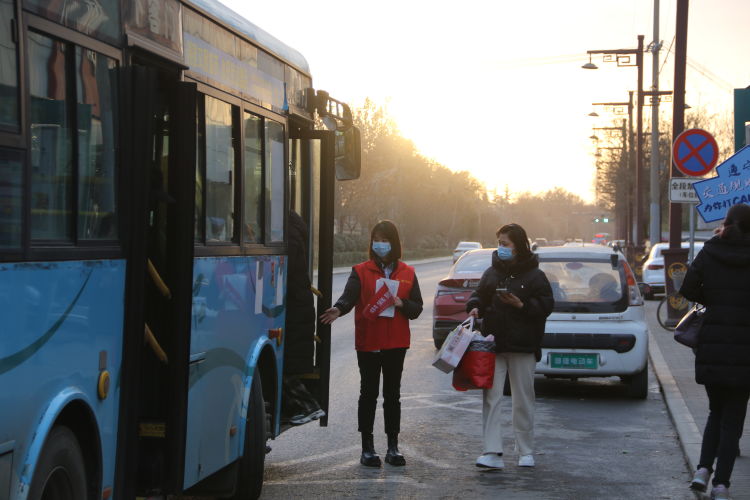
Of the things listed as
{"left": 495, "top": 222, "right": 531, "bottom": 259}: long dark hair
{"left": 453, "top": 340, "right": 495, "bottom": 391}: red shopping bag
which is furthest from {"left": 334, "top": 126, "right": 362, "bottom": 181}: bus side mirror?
{"left": 453, "top": 340, "right": 495, "bottom": 391}: red shopping bag

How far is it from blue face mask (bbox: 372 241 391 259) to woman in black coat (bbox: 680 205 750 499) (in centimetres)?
211

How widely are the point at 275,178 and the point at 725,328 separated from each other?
293 cm

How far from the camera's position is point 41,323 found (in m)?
4.03

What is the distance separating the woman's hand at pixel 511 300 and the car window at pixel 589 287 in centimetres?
417

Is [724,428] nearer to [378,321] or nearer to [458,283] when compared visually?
[378,321]

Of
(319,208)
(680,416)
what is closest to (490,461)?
(319,208)

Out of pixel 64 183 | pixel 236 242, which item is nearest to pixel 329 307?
pixel 236 242

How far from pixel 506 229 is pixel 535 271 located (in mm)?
373

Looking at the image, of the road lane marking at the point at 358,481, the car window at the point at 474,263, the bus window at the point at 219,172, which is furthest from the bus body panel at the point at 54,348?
the car window at the point at 474,263

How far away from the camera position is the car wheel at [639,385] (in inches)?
491

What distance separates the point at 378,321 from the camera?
332 inches

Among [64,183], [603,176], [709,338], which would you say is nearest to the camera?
[64,183]

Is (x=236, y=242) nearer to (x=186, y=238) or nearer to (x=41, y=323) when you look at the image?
(x=186, y=238)

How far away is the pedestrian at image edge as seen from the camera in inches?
337
